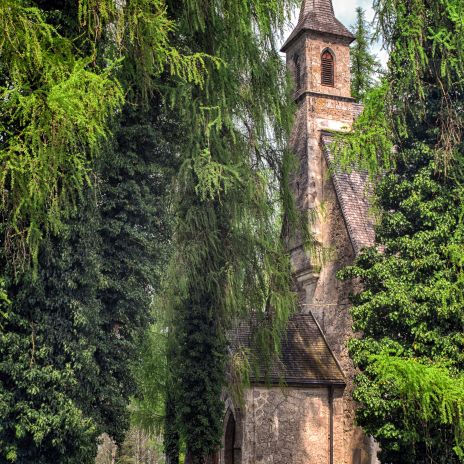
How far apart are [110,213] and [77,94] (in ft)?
11.0

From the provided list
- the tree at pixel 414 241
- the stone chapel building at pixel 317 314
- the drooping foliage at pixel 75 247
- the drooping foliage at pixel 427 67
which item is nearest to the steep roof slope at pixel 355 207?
the stone chapel building at pixel 317 314

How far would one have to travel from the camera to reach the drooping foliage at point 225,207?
37.1 feet

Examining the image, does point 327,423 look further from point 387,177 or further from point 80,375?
point 80,375

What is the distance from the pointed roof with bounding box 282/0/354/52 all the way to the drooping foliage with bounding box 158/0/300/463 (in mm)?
10820

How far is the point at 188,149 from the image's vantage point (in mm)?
11344

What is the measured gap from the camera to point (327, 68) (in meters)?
23.1

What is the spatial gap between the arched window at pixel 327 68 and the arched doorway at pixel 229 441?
10.9 metres

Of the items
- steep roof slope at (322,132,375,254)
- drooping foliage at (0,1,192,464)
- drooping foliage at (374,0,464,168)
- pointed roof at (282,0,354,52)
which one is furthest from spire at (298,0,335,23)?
drooping foliage at (0,1,192,464)

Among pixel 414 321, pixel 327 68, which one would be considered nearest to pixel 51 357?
pixel 414 321

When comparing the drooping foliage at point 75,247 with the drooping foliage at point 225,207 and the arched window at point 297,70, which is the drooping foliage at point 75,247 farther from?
the arched window at point 297,70

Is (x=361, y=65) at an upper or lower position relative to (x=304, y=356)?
upper

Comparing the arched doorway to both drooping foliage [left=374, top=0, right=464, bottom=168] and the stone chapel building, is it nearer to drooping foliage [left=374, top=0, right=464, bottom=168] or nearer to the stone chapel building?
the stone chapel building

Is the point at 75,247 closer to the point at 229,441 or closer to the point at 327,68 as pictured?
the point at 229,441

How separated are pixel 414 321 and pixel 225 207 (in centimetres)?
388
